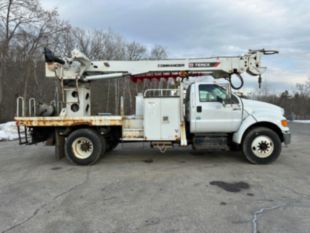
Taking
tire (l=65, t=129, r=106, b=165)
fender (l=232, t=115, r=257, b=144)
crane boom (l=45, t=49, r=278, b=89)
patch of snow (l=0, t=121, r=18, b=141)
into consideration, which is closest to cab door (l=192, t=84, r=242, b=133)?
fender (l=232, t=115, r=257, b=144)

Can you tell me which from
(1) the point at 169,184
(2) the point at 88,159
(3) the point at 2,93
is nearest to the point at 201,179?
(1) the point at 169,184

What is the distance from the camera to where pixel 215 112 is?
6.75m

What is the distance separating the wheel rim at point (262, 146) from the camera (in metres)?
6.55

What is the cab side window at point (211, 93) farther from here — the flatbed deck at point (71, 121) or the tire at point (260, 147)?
the flatbed deck at point (71, 121)

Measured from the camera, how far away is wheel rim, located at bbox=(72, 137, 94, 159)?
6.76 m

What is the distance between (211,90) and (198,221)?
4123mm

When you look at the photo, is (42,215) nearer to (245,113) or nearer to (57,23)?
(245,113)

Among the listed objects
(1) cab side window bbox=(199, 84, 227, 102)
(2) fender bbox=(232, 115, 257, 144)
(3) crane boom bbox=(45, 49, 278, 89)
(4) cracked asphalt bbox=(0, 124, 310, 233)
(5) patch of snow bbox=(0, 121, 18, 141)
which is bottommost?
(4) cracked asphalt bbox=(0, 124, 310, 233)

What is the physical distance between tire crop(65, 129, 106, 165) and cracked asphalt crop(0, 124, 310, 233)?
0.90ft

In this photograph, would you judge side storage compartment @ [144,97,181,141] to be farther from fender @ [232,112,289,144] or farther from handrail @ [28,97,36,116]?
handrail @ [28,97,36,116]

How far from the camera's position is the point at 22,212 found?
3.90 meters

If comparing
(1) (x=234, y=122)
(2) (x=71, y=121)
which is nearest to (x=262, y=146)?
(1) (x=234, y=122)

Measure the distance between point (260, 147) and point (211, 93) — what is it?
1977mm

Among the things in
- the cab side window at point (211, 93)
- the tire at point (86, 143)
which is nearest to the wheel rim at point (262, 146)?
the cab side window at point (211, 93)
